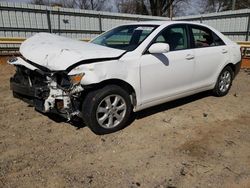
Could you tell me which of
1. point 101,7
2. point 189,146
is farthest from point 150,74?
point 101,7

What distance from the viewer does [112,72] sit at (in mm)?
3738

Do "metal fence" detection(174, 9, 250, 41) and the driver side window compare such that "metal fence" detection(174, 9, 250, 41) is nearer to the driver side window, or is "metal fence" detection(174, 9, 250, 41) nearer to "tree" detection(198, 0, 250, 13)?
the driver side window

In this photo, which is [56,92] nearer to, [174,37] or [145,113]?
[145,113]

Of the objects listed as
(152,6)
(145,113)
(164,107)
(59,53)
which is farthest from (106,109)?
(152,6)

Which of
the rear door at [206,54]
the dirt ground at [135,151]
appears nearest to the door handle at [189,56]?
the rear door at [206,54]

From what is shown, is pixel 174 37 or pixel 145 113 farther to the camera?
pixel 145 113

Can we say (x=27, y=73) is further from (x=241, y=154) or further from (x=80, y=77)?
(x=241, y=154)

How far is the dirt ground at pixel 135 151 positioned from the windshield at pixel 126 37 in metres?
1.25

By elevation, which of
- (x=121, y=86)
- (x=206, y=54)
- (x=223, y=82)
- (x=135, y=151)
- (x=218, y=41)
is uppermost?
(x=218, y=41)

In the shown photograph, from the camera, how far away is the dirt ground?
288cm

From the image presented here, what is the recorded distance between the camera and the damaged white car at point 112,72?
361 centimetres

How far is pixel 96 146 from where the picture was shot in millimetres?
3602

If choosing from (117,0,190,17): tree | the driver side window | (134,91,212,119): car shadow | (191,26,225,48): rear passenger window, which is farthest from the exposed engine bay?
(117,0,190,17): tree

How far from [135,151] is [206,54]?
263 cm
